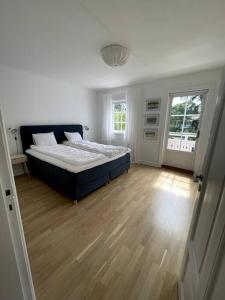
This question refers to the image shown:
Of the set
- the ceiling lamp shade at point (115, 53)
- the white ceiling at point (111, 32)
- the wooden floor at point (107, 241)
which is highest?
the white ceiling at point (111, 32)

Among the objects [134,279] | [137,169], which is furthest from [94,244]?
[137,169]

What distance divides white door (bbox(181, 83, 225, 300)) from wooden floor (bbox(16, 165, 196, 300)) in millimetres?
395

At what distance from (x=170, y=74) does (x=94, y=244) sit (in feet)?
12.1

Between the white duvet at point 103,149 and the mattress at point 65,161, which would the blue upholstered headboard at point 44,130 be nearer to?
the mattress at point 65,161

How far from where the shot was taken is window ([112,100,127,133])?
184 inches

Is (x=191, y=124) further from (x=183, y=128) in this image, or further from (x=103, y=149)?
(x=103, y=149)

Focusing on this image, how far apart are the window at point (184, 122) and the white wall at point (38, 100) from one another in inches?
112

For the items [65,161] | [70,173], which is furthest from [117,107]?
[70,173]

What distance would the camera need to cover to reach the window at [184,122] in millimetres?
3453

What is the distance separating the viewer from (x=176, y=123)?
3.77 meters

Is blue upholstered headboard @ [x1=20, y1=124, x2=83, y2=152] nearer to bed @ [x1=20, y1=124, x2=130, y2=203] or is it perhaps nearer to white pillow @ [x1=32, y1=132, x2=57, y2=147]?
bed @ [x1=20, y1=124, x2=130, y2=203]

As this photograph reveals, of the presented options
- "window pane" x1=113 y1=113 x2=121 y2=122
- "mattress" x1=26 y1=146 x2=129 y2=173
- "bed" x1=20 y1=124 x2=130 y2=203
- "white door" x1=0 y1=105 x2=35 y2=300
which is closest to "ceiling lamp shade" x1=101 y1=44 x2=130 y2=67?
"mattress" x1=26 y1=146 x2=129 y2=173

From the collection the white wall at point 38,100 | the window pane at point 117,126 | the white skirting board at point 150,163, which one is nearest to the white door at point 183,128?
the white skirting board at point 150,163

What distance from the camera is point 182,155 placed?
150 inches
